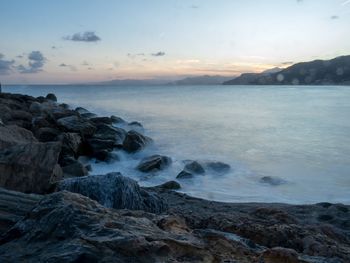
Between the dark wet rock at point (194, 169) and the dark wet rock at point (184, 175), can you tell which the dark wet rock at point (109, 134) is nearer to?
the dark wet rock at point (194, 169)

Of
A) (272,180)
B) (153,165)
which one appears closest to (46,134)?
(153,165)

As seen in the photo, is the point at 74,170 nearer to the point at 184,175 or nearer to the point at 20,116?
the point at 184,175

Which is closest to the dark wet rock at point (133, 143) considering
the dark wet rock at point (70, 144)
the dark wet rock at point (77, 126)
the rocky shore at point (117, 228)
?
the dark wet rock at point (77, 126)

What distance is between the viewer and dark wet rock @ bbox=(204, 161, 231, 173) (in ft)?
40.7

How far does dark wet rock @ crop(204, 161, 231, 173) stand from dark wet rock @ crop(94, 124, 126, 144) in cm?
382

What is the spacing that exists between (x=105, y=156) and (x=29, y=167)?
7273mm

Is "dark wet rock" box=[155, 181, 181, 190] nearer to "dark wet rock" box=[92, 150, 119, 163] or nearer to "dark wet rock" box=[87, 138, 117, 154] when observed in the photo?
"dark wet rock" box=[92, 150, 119, 163]

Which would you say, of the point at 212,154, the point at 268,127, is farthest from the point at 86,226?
the point at 268,127

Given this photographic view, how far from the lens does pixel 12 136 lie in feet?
25.8

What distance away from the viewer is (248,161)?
14.1m

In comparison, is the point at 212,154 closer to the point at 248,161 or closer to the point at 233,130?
the point at 248,161

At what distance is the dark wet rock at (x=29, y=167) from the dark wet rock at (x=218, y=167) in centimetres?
706

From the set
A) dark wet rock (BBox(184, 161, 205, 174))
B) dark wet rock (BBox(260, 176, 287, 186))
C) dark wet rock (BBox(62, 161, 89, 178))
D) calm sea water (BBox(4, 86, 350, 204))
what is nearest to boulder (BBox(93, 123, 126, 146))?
calm sea water (BBox(4, 86, 350, 204))

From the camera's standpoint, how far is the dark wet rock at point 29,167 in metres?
5.73
